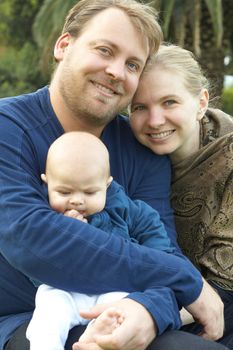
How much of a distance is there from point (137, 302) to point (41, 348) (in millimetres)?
397

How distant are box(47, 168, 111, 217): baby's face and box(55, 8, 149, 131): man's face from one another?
1.65 feet

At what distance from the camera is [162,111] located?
3.50 metres

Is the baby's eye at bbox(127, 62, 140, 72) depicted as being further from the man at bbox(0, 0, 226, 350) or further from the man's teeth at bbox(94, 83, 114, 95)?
the man's teeth at bbox(94, 83, 114, 95)

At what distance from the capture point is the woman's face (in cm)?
347

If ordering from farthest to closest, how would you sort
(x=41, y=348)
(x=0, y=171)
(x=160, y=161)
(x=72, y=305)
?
1. (x=160, y=161)
2. (x=0, y=171)
3. (x=72, y=305)
4. (x=41, y=348)

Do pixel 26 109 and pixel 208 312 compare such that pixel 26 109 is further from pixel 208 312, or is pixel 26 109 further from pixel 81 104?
pixel 208 312

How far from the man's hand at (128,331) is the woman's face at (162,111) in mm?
1080

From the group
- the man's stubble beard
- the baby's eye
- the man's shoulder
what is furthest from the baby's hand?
the baby's eye

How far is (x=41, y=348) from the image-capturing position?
2.52 metres

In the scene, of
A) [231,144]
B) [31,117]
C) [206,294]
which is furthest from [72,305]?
[231,144]

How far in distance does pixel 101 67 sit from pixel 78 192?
2.26 feet

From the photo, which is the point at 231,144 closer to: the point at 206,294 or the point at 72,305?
the point at 206,294

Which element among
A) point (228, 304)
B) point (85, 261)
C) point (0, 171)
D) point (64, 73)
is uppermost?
point (64, 73)

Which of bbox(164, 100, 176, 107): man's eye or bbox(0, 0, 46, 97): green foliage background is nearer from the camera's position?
bbox(164, 100, 176, 107): man's eye
